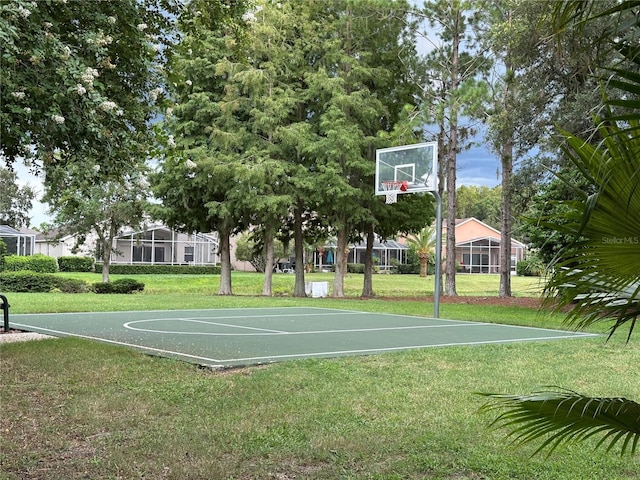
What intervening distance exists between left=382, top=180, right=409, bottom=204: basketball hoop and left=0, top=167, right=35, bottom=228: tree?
39.1 metres

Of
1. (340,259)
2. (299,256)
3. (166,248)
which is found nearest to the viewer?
(340,259)

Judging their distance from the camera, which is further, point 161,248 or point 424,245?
point 424,245

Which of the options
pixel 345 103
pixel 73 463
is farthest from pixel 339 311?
pixel 73 463

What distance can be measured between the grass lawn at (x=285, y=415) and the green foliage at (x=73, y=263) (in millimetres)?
31261

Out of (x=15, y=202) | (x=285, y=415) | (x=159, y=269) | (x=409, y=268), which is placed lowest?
(x=285, y=415)

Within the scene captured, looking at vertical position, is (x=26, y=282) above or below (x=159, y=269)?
below

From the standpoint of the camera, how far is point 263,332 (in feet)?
38.1

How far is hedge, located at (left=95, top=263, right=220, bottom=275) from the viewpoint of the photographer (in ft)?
127

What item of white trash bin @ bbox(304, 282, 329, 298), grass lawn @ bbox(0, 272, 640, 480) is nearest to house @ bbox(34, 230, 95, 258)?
white trash bin @ bbox(304, 282, 329, 298)

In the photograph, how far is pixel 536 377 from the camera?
7.23 meters

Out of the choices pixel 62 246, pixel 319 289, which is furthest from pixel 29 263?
pixel 319 289

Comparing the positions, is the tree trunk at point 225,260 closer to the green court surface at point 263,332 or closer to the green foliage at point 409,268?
the green court surface at point 263,332

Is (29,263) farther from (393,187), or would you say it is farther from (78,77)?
(78,77)

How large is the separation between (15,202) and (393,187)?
43.7 meters
